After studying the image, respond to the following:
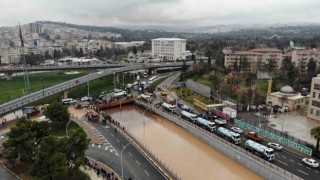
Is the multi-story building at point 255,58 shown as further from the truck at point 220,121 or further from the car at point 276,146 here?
the car at point 276,146

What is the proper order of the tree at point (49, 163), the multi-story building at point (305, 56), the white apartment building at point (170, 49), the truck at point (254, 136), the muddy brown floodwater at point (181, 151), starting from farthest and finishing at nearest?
the white apartment building at point (170, 49) < the multi-story building at point (305, 56) < the truck at point (254, 136) < the muddy brown floodwater at point (181, 151) < the tree at point (49, 163)

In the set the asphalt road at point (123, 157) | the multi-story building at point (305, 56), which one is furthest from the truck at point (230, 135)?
the multi-story building at point (305, 56)

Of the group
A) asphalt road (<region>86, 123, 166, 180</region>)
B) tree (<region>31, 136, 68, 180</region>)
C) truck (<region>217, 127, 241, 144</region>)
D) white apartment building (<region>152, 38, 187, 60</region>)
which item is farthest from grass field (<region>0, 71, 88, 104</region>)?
truck (<region>217, 127, 241, 144</region>)

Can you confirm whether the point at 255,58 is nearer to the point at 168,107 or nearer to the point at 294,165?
the point at 168,107

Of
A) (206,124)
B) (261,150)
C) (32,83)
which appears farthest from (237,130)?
(32,83)

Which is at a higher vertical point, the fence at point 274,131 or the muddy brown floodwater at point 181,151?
the fence at point 274,131

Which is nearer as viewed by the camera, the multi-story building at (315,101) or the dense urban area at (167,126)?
the dense urban area at (167,126)

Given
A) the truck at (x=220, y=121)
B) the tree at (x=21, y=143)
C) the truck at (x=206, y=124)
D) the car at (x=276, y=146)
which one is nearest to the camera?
the tree at (x=21, y=143)
